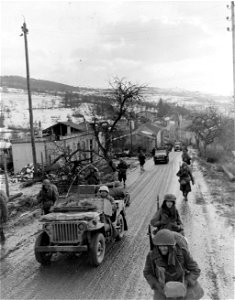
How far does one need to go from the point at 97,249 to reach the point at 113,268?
0.54m

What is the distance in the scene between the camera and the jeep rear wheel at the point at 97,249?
8.49m

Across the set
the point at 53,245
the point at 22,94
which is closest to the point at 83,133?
the point at 53,245

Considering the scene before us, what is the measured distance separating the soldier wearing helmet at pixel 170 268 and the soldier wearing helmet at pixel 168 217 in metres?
3.13

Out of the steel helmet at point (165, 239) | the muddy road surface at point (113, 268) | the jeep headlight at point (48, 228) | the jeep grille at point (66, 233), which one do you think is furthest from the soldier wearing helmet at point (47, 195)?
the steel helmet at point (165, 239)

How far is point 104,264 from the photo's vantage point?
880 centimetres

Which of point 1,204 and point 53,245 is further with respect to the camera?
point 1,204

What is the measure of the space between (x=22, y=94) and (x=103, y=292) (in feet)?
398

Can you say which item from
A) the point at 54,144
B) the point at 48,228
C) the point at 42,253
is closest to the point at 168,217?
→ the point at 48,228

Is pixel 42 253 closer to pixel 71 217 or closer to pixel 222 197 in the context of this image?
pixel 71 217

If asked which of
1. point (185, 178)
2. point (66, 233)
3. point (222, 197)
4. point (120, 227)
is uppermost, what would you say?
point (66, 233)

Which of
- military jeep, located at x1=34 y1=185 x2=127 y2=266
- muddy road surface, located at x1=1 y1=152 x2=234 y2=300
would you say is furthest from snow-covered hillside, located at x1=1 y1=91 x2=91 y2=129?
military jeep, located at x1=34 y1=185 x2=127 y2=266

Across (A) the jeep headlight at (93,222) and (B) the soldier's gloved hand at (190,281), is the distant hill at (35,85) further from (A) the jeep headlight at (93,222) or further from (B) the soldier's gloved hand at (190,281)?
(B) the soldier's gloved hand at (190,281)

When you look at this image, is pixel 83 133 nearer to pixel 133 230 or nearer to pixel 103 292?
pixel 133 230

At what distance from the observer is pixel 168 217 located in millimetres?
8148
